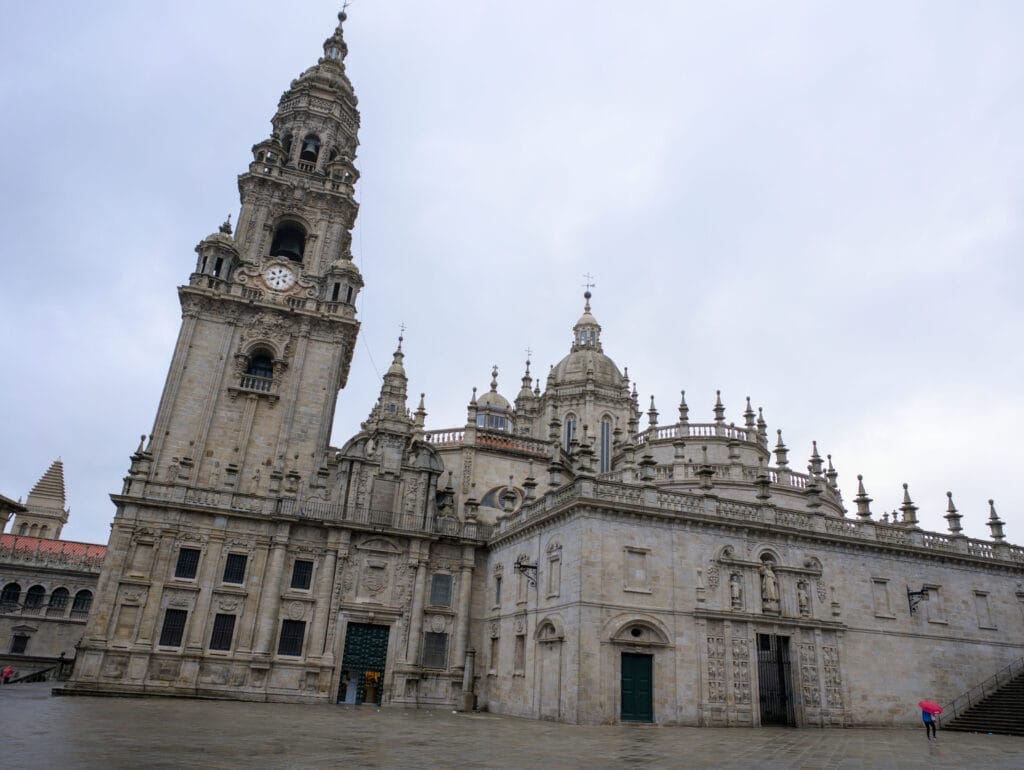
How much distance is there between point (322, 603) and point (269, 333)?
15.1m

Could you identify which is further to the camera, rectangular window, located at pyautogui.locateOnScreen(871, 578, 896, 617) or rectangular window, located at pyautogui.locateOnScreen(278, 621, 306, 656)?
rectangular window, located at pyautogui.locateOnScreen(278, 621, 306, 656)

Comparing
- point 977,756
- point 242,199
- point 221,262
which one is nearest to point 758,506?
point 977,756

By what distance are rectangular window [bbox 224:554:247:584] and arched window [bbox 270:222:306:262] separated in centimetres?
1906

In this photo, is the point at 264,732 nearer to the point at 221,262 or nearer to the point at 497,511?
the point at 497,511

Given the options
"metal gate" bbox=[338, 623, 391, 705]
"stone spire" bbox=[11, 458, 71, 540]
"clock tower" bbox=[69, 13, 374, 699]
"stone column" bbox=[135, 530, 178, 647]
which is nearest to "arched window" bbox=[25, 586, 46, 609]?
"stone spire" bbox=[11, 458, 71, 540]

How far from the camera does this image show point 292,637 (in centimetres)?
3172

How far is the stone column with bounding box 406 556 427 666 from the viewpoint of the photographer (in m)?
32.6

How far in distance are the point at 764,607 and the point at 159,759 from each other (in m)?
22.9

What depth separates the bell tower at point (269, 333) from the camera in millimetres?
35219

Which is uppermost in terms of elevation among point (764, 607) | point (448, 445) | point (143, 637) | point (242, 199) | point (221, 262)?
point (242, 199)

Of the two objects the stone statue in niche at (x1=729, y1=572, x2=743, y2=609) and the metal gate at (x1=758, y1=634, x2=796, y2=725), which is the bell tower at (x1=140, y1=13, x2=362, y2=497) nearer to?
the stone statue in niche at (x1=729, y1=572, x2=743, y2=609)

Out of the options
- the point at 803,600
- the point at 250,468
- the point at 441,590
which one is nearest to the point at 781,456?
the point at 803,600

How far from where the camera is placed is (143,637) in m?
30.2

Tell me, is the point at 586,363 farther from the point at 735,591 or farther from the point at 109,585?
the point at 109,585
